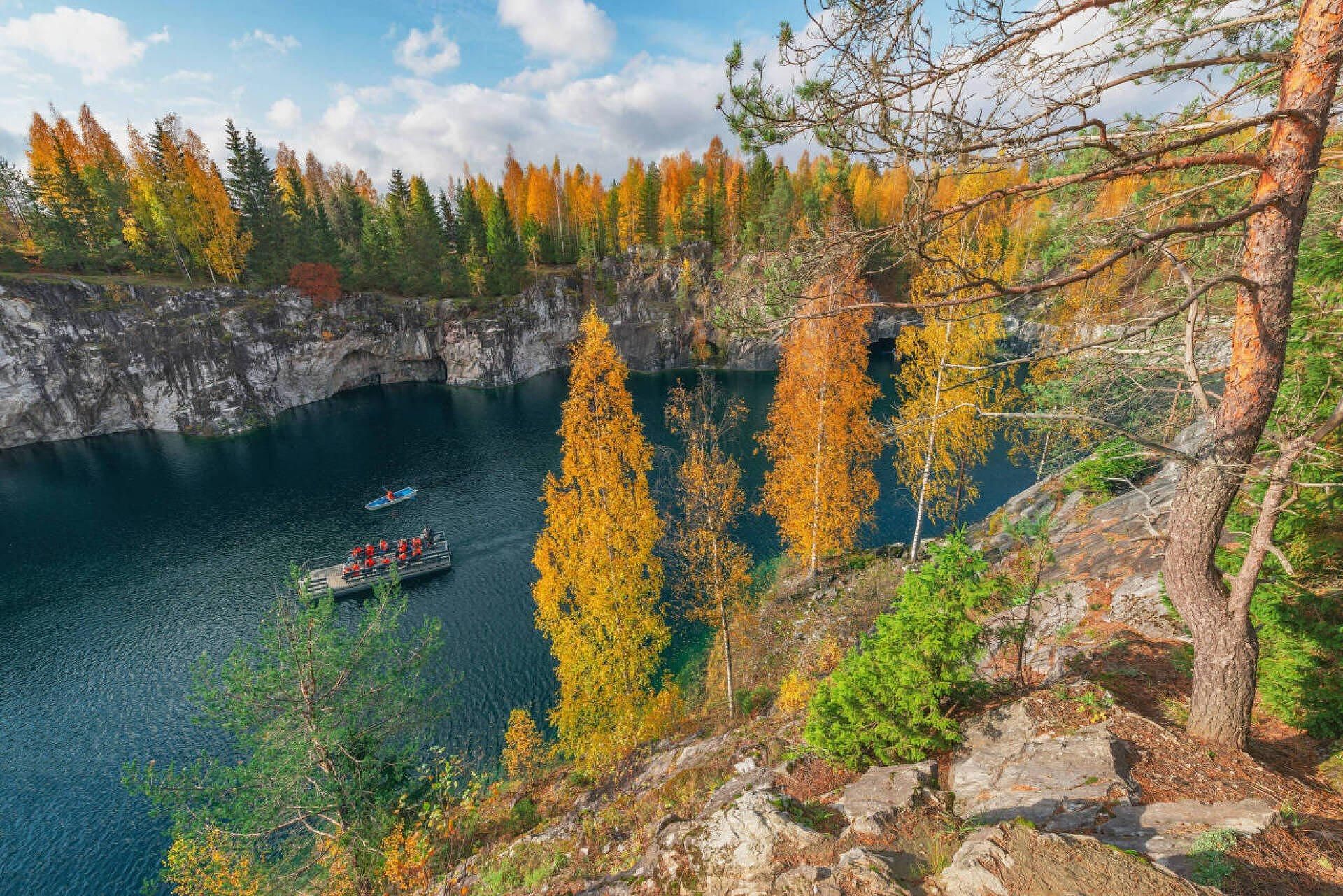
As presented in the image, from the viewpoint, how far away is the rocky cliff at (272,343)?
159 ft

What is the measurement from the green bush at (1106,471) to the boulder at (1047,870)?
13817mm

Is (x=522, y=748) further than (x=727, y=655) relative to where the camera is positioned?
Yes

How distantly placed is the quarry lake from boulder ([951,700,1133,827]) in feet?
52.0

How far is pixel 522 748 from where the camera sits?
15984 mm

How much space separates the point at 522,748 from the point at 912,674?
13865 millimetres

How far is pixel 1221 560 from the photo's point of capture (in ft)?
21.6

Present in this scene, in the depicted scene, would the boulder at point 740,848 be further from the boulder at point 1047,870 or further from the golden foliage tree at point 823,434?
the golden foliage tree at point 823,434

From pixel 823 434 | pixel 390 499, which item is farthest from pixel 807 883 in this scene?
pixel 390 499

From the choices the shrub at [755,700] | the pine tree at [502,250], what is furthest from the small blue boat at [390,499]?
the pine tree at [502,250]

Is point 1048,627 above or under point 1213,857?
under

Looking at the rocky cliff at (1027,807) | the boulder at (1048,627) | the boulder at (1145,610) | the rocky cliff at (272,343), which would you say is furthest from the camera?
the rocky cliff at (272,343)

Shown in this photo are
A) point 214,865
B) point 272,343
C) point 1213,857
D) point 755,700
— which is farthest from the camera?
point 272,343

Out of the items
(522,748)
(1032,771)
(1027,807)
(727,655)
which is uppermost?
(1027,807)

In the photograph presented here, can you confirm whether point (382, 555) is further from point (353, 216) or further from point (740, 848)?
point (353, 216)
